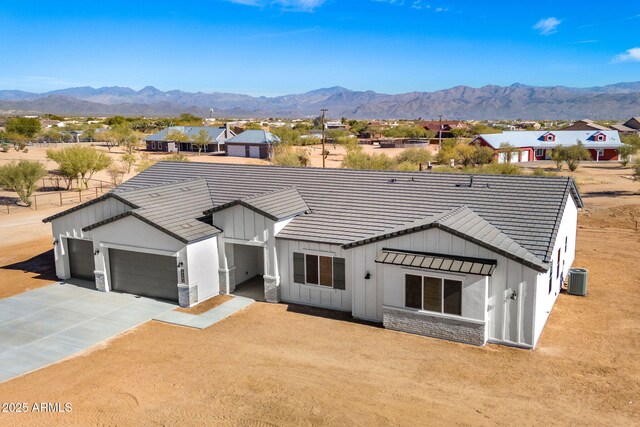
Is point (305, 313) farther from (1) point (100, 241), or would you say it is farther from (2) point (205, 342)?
(1) point (100, 241)

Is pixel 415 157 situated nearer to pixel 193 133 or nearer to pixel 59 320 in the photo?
pixel 193 133

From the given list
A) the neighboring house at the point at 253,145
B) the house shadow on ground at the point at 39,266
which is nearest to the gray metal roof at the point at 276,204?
the house shadow on ground at the point at 39,266

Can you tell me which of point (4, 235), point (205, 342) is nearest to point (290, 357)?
point (205, 342)

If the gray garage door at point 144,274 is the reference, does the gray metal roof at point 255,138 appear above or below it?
above

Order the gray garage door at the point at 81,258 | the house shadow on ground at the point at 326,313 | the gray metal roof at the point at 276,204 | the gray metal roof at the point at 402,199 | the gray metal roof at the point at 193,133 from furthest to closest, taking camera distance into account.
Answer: the gray metal roof at the point at 193,133 < the gray garage door at the point at 81,258 < the gray metal roof at the point at 276,204 < the house shadow on ground at the point at 326,313 < the gray metal roof at the point at 402,199

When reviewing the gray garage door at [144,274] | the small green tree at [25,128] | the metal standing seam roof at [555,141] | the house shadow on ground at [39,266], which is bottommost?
the house shadow on ground at [39,266]

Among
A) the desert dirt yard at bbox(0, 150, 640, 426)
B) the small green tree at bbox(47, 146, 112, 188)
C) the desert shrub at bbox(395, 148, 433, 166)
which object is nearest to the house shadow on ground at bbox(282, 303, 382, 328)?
the desert dirt yard at bbox(0, 150, 640, 426)

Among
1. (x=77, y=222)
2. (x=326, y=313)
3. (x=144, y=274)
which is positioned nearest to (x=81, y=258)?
(x=77, y=222)

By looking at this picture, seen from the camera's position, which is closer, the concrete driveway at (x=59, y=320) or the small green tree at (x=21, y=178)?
the concrete driveway at (x=59, y=320)

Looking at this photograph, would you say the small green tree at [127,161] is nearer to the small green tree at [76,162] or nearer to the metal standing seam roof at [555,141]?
the small green tree at [76,162]
